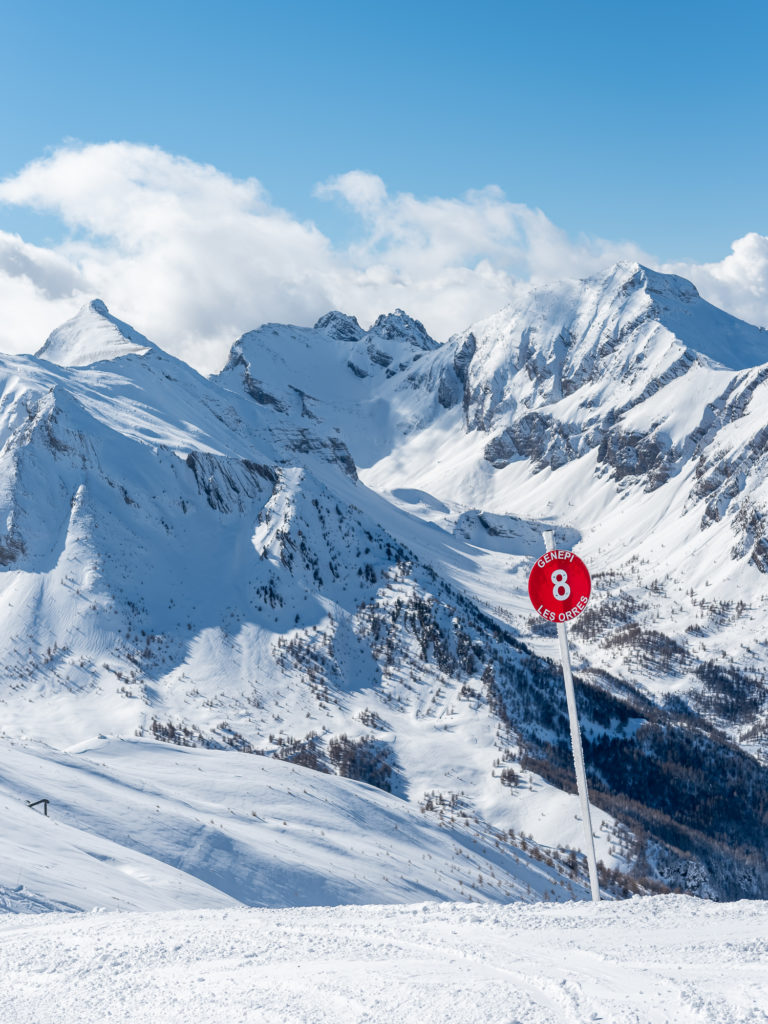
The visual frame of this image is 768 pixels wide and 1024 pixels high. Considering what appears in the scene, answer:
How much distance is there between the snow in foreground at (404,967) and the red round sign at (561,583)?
5.48 meters

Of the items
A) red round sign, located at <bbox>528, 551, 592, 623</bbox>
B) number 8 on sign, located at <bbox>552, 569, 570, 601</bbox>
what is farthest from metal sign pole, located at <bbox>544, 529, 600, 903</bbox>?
number 8 on sign, located at <bbox>552, 569, 570, 601</bbox>

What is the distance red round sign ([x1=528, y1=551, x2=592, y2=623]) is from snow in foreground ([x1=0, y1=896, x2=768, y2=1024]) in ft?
18.0

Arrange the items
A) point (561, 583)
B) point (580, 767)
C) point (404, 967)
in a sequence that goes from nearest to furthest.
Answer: point (404, 967), point (580, 767), point (561, 583)

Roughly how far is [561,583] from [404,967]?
334 inches

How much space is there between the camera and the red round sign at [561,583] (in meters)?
17.6

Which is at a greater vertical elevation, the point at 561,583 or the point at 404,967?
the point at 561,583

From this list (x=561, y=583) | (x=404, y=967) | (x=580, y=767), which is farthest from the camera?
(x=561, y=583)

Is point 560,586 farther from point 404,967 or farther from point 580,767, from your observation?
point 404,967

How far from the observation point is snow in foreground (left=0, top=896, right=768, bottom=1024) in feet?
31.6

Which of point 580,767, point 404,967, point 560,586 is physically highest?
point 560,586

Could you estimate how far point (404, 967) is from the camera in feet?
36.9

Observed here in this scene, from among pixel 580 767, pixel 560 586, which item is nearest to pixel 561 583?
pixel 560 586

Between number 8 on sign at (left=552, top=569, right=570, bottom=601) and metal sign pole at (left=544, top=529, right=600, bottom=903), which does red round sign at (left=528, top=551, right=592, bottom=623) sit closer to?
number 8 on sign at (left=552, top=569, right=570, bottom=601)

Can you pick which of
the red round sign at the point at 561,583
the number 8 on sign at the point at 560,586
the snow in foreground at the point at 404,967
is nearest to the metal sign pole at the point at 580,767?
the red round sign at the point at 561,583
